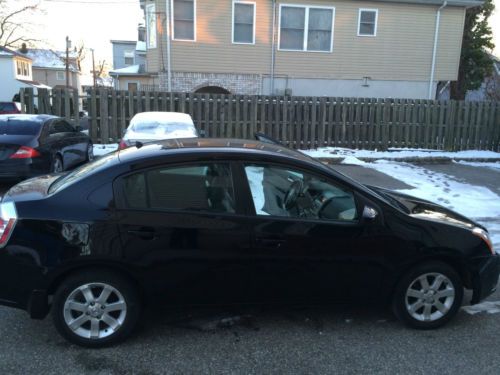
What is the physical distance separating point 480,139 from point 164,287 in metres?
14.2

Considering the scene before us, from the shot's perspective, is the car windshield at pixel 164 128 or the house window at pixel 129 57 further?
the house window at pixel 129 57

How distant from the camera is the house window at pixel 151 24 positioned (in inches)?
716

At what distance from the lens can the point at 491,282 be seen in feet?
13.0

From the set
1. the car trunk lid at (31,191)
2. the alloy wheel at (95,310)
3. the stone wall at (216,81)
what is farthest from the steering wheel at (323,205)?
the stone wall at (216,81)

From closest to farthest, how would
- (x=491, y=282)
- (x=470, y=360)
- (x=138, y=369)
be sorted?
(x=138, y=369)
(x=470, y=360)
(x=491, y=282)

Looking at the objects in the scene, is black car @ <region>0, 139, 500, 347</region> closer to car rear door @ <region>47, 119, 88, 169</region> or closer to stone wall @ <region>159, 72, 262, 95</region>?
car rear door @ <region>47, 119, 88, 169</region>

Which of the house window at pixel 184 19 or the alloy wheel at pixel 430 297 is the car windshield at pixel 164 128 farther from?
the house window at pixel 184 19

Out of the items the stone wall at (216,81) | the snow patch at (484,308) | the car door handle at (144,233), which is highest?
the stone wall at (216,81)

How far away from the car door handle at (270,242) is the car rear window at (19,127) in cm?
622

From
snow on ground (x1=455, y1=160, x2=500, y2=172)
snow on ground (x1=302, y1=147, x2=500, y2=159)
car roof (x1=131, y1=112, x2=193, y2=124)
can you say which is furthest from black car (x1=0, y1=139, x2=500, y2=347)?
snow on ground (x1=455, y1=160, x2=500, y2=172)

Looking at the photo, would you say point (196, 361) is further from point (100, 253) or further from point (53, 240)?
point (53, 240)

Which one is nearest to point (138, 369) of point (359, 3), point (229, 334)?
point (229, 334)

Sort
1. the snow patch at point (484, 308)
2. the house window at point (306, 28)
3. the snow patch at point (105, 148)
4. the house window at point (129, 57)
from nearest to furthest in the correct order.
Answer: the snow patch at point (484, 308)
the snow patch at point (105, 148)
the house window at point (306, 28)
the house window at point (129, 57)

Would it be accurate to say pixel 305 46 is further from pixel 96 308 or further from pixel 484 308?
pixel 96 308
